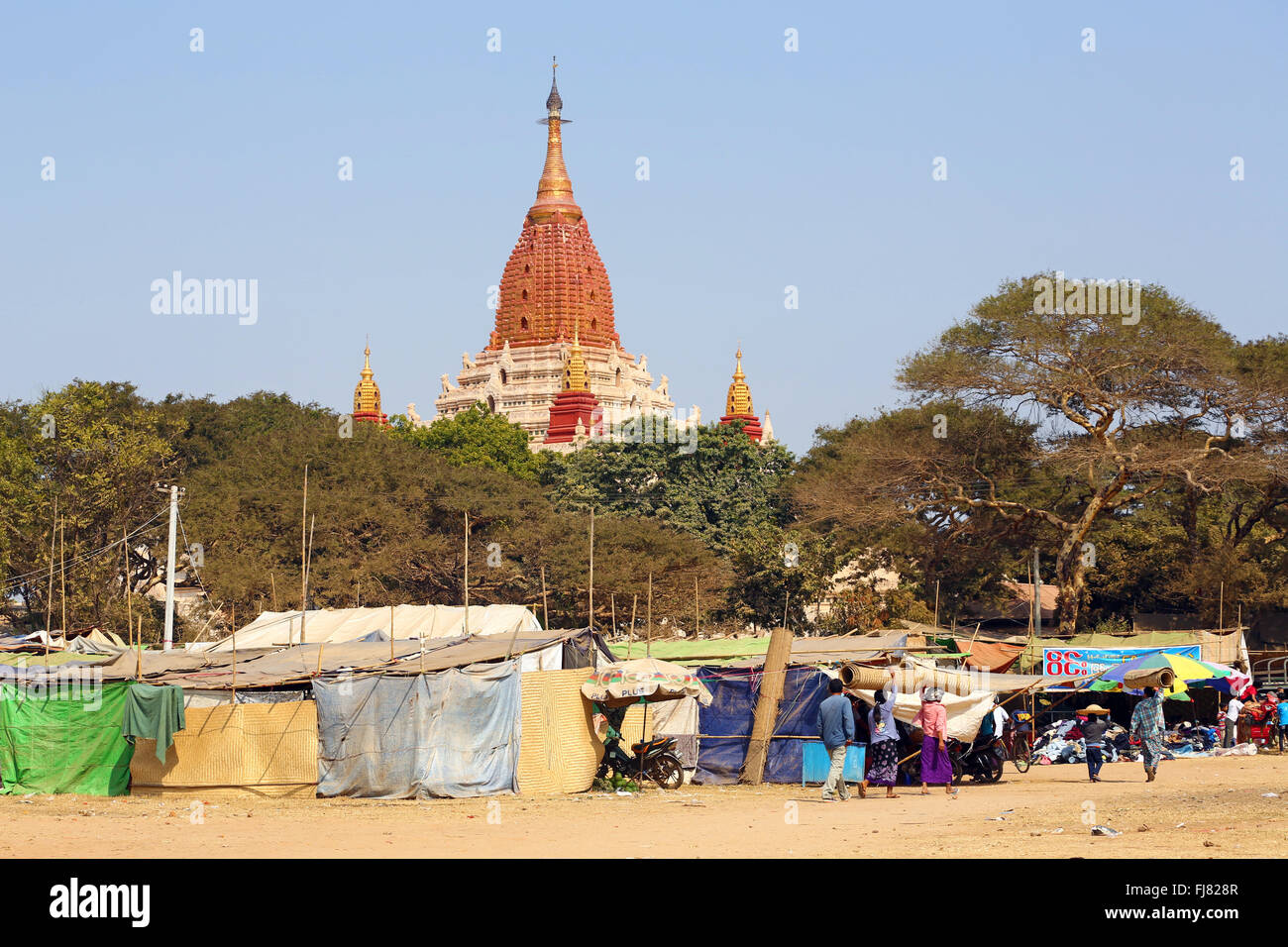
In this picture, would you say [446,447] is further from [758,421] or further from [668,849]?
Answer: [668,849]

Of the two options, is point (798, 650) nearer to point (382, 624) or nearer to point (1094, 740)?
point (1094, 740)

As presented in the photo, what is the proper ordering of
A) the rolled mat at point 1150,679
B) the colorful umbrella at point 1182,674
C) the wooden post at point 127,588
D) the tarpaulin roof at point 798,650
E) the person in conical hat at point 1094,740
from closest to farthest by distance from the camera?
the person in conical hat at point 1094,740 < the rolled mat at point 1150,679 < the tarpaulin roof at point 798,650 < the colorful umbrella at point 1182,674 < the wooden post at point 127,588

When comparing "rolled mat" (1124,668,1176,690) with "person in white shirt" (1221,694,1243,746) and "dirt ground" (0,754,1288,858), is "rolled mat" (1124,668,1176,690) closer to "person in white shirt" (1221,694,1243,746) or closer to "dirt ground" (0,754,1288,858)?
"person in white shirt" (1221,694,1243,746)

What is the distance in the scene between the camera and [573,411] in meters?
95.5

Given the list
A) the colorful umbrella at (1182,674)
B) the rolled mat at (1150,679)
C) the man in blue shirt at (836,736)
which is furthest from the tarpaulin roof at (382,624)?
the man in blue shirt at (836,736)

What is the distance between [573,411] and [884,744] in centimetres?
7543

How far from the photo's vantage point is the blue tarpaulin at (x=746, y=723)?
2242cm

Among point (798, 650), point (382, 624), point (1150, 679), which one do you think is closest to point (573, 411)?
point (382, 624)

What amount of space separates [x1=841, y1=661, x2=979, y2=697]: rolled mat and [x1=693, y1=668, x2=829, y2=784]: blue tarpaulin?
2.45ft

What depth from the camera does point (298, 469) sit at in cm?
5738

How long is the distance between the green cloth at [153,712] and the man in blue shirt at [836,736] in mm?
8228

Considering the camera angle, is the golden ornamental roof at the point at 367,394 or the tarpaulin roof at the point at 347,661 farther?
the golden ornamental roof at the point at 367,394

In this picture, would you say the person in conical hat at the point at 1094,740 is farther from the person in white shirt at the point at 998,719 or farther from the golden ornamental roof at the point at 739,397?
the golden ornamental roof at the point at 739,397

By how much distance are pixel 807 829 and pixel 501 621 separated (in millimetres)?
19477
